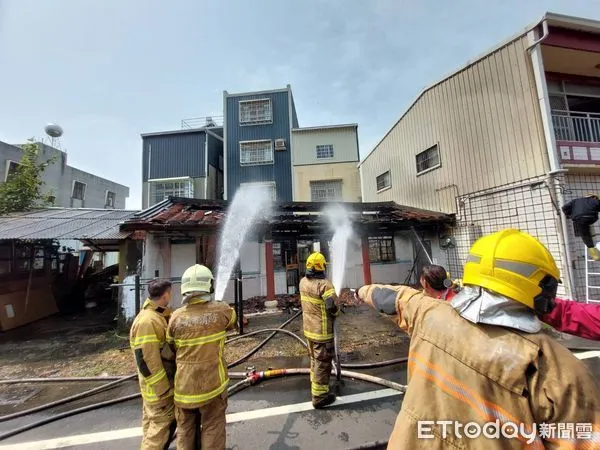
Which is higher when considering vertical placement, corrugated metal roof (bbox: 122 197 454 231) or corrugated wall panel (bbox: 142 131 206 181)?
corrugated wall panel (bbox: 142 131 206 181)

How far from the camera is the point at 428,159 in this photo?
11820 mm

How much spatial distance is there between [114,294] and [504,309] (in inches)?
604

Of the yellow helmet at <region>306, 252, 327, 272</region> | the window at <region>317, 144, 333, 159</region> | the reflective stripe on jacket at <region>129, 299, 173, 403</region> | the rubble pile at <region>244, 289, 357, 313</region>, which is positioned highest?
the window at <region>317, 144, 333, 159</region>

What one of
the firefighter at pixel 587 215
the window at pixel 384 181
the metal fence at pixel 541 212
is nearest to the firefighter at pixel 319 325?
the firefighter at pixel 587 215

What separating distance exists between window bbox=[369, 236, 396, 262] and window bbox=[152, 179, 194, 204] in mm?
12504

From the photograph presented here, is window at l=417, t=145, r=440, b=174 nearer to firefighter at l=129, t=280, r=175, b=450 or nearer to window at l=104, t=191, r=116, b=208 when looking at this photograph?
firefighter at l=129, t=280, r=175, b=450

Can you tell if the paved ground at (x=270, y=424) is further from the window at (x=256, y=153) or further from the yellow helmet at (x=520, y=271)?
the window at (x=256, y=153)

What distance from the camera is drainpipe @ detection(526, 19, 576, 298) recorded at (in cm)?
683

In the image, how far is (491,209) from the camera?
8.81 metres

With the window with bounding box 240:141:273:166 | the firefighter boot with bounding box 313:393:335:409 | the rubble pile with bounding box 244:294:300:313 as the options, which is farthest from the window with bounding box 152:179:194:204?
the firefighter boot with bounding box 313:393:335:409

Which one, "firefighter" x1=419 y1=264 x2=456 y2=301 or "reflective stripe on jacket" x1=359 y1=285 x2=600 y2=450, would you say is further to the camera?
"firefighter" x1=419 y1=264 x2=456 y2=301

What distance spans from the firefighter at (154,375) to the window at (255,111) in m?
17.9

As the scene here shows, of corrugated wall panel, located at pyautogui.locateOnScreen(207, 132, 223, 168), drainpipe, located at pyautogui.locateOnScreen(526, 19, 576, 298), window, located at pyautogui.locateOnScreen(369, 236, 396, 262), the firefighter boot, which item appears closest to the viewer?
the firefighter boot

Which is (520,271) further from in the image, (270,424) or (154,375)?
(270,424)
